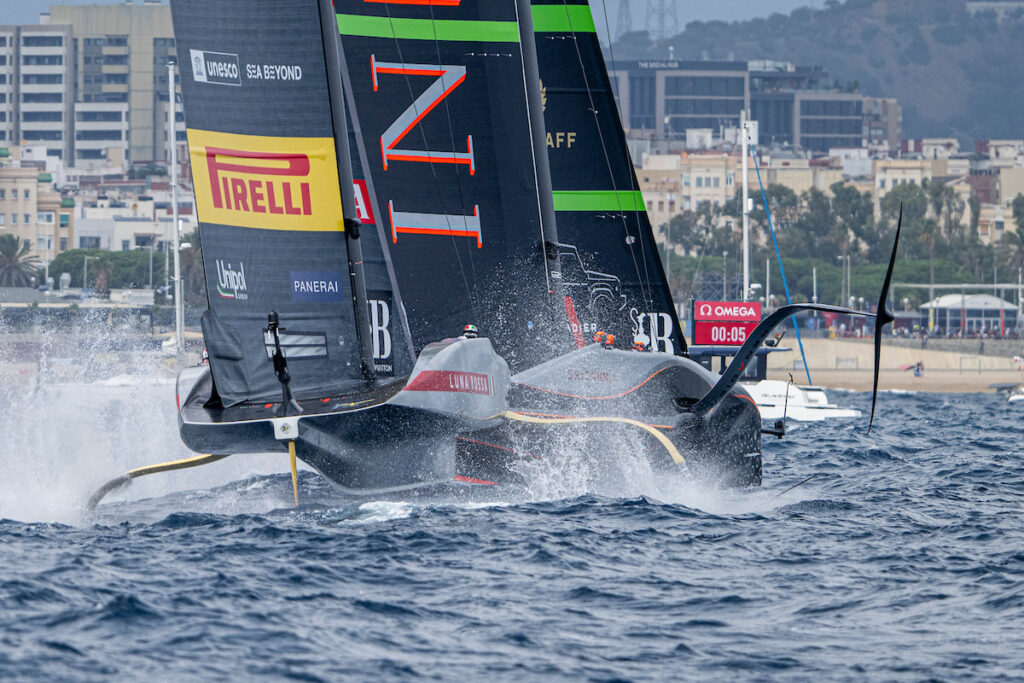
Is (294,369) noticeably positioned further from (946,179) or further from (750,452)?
(946,179)

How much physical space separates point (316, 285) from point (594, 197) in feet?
18.5

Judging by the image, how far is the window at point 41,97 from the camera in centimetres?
15525

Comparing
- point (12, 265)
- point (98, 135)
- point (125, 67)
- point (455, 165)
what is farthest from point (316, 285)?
point (125, 67)

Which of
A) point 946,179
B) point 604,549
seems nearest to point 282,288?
point 604,549

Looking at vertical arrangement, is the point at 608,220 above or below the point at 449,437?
above

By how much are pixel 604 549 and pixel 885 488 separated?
16.3ft

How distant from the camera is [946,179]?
488 feet

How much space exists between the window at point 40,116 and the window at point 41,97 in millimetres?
1315

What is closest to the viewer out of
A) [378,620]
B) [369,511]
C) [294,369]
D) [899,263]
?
[378,620]

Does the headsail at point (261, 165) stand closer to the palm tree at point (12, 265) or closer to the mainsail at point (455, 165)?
the mainsail at point (455, 165)

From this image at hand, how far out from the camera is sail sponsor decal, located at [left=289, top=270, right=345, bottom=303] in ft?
40.0

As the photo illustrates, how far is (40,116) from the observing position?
15662 cm

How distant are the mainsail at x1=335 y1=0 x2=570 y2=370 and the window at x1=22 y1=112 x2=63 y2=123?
150 meters

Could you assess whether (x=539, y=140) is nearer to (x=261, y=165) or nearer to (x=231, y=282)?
(x=261, y=165)
